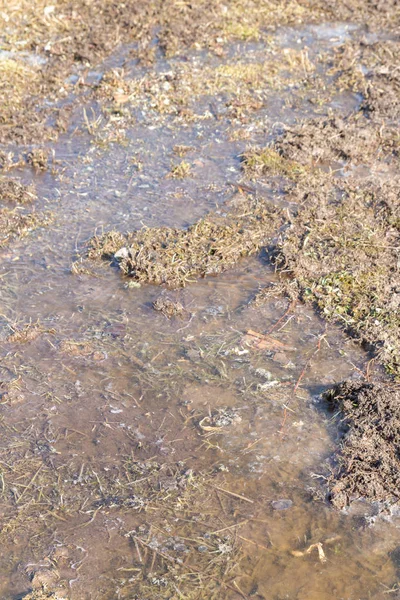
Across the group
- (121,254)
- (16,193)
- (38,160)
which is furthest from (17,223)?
(121,254)

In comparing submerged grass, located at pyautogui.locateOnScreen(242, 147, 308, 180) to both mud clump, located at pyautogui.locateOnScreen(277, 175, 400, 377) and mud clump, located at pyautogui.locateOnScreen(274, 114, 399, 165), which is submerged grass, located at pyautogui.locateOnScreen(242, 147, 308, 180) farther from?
mud clump, located at pyautogui.locateOnScreen(277, 175, 400, 377)

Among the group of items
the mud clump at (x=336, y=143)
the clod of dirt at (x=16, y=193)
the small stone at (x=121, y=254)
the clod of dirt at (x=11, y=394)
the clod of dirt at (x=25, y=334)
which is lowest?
the clod of dirt at (x=11, y=394)

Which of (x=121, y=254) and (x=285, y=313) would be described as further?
(x=121, y=254)

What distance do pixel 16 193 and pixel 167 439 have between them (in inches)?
142

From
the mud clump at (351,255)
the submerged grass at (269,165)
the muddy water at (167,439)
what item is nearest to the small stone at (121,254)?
the muddy water at (167,439)

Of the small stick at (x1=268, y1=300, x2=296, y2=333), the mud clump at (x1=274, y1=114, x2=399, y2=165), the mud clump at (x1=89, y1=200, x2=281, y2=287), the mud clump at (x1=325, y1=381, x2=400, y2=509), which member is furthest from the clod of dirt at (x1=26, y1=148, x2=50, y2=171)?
the mud clump at (x1=325, y1=381, x2=400, y2=509)

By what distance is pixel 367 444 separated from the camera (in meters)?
4.60

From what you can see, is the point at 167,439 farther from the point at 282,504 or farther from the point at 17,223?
the point at 17,223

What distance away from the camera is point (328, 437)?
479cm

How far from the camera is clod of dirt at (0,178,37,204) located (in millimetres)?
7266

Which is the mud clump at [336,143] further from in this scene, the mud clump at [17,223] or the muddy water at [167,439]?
the mud clump at [17,223]

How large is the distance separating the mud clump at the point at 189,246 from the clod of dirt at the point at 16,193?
1099 millimetres

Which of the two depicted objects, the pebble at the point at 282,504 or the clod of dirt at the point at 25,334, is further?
the clod of dirt at the point at 25,334

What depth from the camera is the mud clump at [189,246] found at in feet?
20.5
